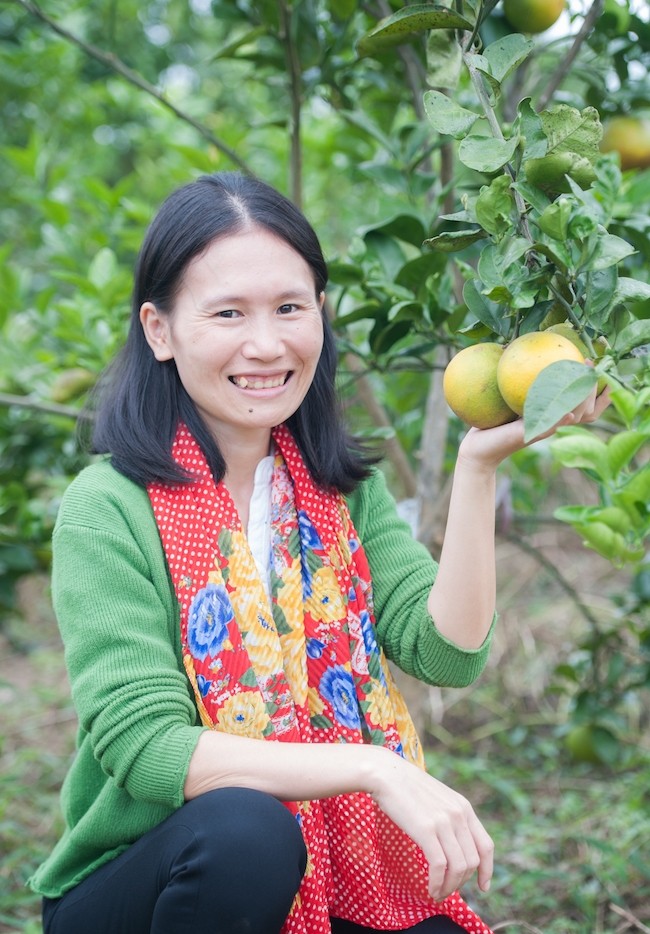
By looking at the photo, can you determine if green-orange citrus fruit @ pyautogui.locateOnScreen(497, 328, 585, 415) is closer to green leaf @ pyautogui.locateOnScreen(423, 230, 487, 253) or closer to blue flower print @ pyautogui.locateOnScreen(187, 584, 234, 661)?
green leaf @ pyautogui.locateOnScreen(423, 230, 487, 253)

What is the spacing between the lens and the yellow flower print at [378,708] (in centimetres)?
138

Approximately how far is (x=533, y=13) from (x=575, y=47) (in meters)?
0.15

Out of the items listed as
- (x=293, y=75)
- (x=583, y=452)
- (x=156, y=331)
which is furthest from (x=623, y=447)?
(x=293, y=75)

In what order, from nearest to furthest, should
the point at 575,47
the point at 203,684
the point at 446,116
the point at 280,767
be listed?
the point at 446,116, the point at 280,767, the point at 203,684, the point at 575,47

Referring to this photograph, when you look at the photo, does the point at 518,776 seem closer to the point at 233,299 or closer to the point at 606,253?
the point at 233,299

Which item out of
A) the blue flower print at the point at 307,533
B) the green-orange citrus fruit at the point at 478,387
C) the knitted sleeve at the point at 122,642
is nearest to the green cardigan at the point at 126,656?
the knitted sleeve at the point at 122,642

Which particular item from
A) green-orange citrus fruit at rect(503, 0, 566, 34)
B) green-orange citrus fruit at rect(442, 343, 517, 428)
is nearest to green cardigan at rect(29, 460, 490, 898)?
green-orange citrus fruit at rect(442, 343, 517, 428)

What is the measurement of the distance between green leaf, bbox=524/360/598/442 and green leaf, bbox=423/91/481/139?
28 cm

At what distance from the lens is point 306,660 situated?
1.36 meters

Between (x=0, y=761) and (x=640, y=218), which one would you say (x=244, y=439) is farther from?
(x=0, y=761)

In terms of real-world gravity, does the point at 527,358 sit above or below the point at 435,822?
above

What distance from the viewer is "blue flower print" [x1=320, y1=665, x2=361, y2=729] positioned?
136 cm

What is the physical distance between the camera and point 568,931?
5.83 feet

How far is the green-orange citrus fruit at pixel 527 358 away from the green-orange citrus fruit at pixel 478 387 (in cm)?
4
